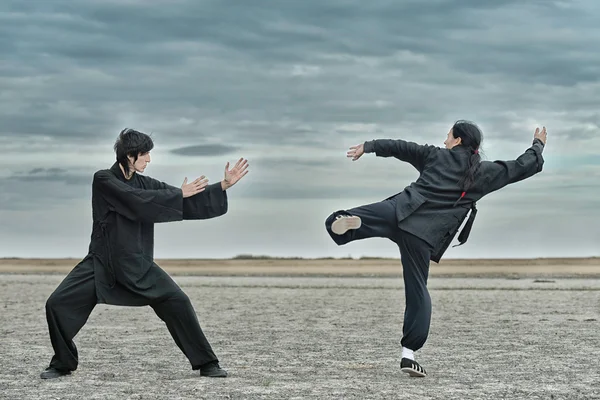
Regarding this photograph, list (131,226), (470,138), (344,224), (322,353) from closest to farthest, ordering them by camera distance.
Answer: (344,224) < (131,226) < (470,138) < (322,353)

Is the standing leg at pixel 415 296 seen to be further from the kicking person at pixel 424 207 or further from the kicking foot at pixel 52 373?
the kicking foot at pixel 52 373

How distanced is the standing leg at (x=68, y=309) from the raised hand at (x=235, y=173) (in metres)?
1.39

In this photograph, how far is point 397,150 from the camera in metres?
8.66

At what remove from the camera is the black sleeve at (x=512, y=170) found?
8.64 m

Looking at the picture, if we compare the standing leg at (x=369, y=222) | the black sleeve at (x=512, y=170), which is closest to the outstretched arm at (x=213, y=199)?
the standing leg at (x=369, y=222)

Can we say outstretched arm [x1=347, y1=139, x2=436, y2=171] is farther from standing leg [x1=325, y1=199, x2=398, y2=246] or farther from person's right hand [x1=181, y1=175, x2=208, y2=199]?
person's right hand [x1=181, y1=175, x2=208, y2=199]

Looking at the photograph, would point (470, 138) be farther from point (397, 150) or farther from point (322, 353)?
point (322, 353)

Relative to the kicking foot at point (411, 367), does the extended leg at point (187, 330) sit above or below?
above

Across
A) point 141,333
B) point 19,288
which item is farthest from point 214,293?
point 141,333

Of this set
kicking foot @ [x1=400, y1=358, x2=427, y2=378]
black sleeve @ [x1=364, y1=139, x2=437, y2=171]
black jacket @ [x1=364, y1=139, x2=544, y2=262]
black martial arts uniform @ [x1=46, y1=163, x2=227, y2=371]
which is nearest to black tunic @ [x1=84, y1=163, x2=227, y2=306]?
black martial arts uniform @ [x1=46, y1=163, x2=227, y2=371]

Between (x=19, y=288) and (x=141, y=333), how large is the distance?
45.0 ft

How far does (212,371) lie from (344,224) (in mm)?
1763

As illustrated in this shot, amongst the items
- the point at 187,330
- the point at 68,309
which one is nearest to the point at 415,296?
the point at 187,330

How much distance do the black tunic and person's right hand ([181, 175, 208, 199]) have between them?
5 cm
